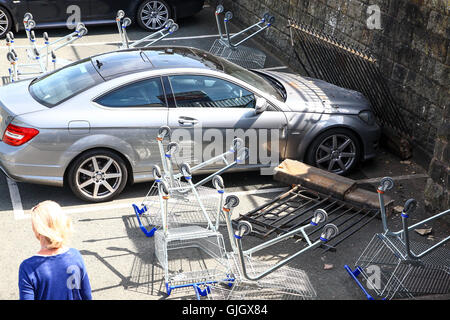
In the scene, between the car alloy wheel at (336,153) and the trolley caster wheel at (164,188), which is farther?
the car alloy wheel at (336,153)

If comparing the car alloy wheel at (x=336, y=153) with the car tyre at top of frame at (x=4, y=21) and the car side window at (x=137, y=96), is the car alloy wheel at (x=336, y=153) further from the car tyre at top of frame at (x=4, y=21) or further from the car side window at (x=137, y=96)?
the car tyre at top of frame at (x=4, y=21)

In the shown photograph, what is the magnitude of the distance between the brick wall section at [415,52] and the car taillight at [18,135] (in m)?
4.50

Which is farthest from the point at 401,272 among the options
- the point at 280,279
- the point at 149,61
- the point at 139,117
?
the point at 149,61

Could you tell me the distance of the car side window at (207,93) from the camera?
Answer: 723 cm

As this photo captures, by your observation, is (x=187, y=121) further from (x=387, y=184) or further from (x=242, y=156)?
(x=387, y=184)

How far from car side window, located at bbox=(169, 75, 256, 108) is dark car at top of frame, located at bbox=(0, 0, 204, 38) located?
22.0 ft

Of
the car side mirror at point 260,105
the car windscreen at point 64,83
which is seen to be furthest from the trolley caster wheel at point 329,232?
the car windscreen at point 64,83

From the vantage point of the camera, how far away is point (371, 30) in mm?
9383

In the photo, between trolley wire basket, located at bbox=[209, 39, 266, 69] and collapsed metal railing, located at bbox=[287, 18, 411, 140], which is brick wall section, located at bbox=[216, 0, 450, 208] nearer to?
collapsed metal railing, located at bbox=[287, 18, 411, 140]

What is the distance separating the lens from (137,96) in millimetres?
7125

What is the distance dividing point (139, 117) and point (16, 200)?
1735mm

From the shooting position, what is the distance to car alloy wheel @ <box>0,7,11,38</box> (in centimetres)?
1257
